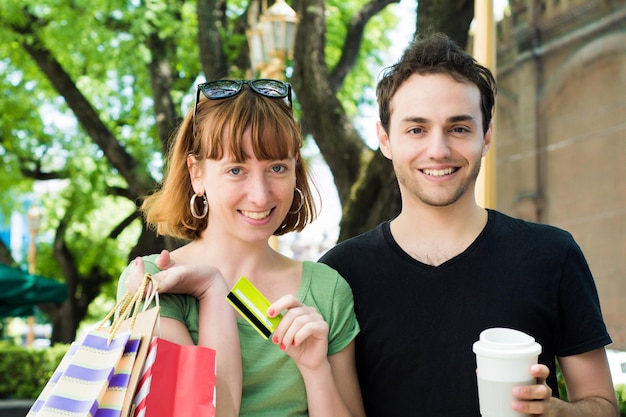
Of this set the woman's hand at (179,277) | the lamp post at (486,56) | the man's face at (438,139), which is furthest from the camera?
the lamp post at (486,56)

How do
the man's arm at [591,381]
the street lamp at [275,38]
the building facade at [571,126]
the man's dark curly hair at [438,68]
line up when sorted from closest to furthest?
1. the man's arm at [591,381]
2. the man's dark curly hair at [438,68]
3. the building facade at [571,126]
4. the street lamp at [275,38]

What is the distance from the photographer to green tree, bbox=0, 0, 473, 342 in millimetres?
8820

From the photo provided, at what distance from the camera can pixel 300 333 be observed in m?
2.34

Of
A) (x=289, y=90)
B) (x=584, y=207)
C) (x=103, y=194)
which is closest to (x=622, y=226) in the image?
(x=584, y=207)

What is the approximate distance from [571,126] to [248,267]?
7322 mm

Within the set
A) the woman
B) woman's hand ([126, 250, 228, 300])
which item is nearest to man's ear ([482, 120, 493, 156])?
the woman

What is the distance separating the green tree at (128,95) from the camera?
347 inches

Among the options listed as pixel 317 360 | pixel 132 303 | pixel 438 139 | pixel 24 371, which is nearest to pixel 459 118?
pixel 438 139

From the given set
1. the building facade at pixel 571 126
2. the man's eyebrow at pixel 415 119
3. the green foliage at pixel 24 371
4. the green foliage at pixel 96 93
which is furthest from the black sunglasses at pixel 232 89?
the green foliage at pixel 24 371

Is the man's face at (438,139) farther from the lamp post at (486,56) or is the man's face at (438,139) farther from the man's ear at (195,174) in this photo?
the lamp post at (486,56)

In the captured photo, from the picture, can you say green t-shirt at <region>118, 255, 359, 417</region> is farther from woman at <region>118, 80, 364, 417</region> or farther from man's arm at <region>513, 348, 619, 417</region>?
man's arm at <region>513, 348, 619, 417</region>

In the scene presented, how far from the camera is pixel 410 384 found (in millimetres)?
2936

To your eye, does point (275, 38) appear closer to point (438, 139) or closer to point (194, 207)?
point (438, 139)

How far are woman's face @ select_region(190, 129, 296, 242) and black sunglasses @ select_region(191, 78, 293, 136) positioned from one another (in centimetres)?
17
